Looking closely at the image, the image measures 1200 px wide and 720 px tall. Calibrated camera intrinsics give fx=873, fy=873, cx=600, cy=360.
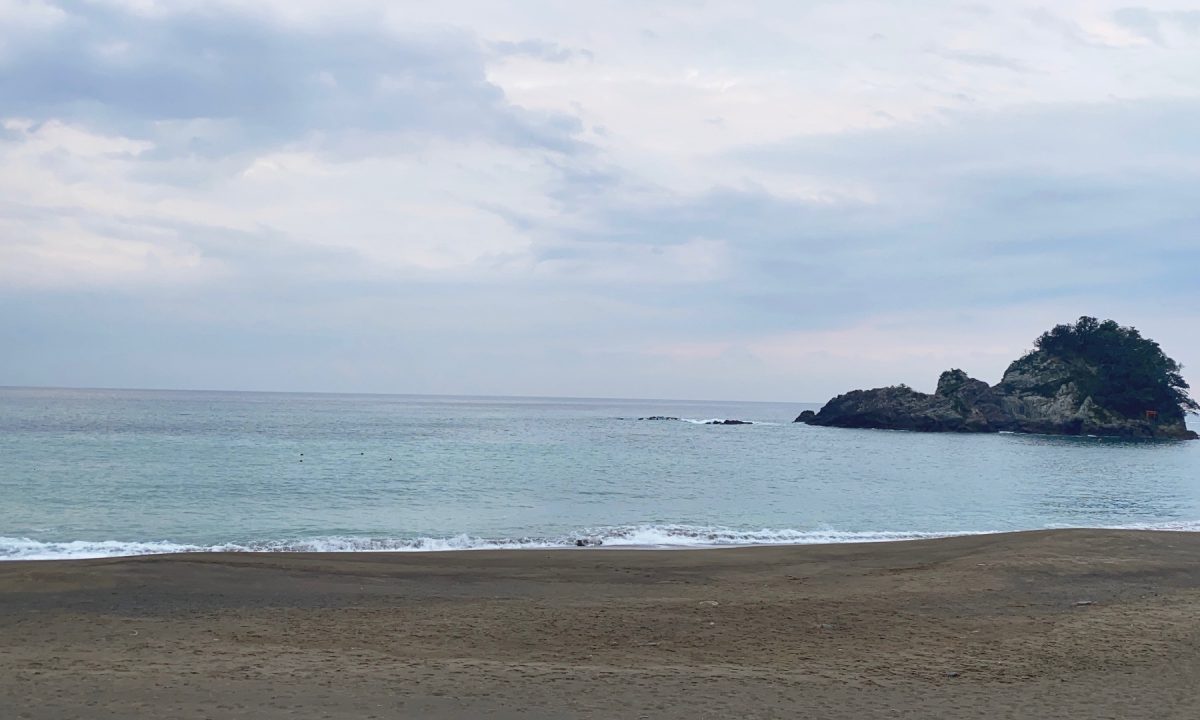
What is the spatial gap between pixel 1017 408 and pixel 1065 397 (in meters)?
6.07

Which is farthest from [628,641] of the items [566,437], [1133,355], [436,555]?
[1133,355]

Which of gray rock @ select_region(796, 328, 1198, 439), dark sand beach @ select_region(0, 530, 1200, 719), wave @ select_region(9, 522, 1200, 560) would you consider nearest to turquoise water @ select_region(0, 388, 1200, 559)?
wave @ select_region(9, 522, 1200, 560)

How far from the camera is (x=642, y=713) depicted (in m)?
8.20

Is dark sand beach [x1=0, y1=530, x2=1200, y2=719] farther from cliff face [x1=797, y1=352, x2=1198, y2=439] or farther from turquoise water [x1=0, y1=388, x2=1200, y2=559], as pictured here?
cliff face [x1=797, y1=352, x2=1198, y2=439]

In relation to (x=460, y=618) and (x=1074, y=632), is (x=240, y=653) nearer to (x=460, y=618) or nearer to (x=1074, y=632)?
(x=460, y=618)

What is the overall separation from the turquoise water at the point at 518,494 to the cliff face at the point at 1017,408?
40562mm

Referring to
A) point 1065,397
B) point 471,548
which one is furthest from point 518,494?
point 1065,397

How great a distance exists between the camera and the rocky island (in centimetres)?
10969

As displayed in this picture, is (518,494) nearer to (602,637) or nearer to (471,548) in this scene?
(471,548)

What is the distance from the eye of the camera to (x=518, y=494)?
119 ft

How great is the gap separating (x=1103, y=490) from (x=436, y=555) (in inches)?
1509

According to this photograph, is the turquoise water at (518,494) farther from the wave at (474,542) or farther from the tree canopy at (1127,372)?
the tree canopy at (1127,372)

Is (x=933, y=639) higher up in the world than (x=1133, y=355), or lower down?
lower down

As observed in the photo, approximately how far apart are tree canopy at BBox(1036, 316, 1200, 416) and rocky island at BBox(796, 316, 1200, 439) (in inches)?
4.4
